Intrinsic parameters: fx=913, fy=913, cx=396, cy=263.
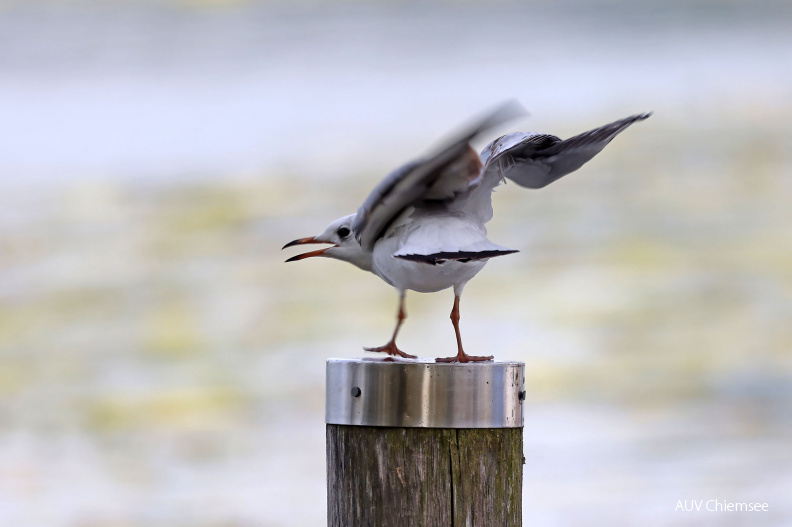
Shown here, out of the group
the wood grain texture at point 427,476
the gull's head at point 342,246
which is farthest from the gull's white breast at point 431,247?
the wood grain texture at point 427,476

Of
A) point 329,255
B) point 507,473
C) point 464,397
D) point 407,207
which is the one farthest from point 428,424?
point 329,255

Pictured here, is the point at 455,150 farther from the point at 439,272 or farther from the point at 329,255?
the point at 329,255

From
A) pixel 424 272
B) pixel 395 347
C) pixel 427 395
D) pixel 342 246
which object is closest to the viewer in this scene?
pixel 427 395

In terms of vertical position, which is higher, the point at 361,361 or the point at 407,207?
the point at 407,207

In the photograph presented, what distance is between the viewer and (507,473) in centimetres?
288

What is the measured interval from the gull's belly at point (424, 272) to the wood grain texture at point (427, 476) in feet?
2.21

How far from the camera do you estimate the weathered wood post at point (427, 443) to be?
9.10 ft

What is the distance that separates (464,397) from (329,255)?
1.28 meters

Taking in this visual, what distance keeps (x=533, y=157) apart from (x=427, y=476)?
149 cm

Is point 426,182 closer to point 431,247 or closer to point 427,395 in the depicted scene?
point 431,247

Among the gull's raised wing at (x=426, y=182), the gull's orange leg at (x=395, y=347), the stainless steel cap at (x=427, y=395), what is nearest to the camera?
the stainless steel cap at (x=427, y=395)

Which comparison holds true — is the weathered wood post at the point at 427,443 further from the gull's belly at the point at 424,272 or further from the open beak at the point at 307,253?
the open beak at the point at 307,253

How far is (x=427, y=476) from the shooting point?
2781mm

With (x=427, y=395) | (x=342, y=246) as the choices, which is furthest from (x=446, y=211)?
(x=427, y=395)
